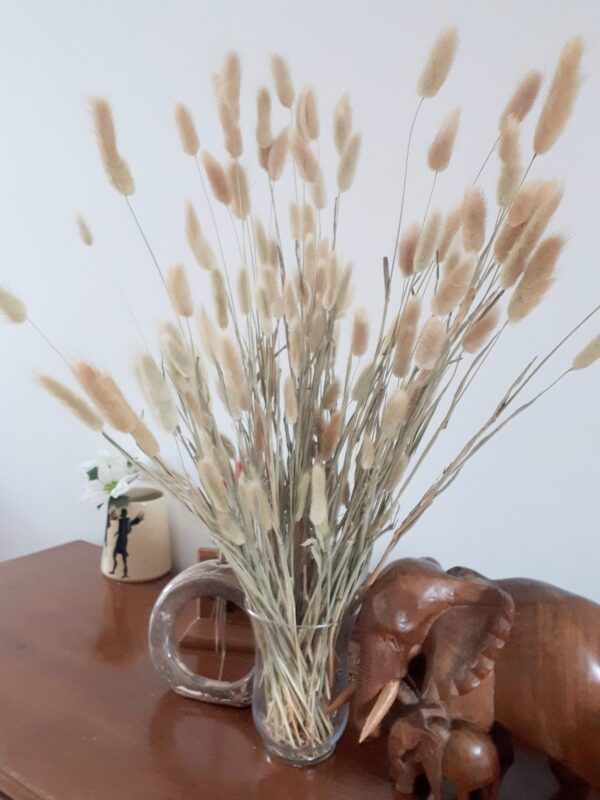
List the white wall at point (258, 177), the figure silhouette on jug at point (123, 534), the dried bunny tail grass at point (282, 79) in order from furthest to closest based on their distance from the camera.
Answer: the figure silhouette on jug at point (123, 534), the white wall at point (258, 177), the dried bunny tail grass at point (282, 79)

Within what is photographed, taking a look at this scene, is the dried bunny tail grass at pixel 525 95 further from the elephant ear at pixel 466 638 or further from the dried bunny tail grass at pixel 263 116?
the elephant ear at pixel 466 638

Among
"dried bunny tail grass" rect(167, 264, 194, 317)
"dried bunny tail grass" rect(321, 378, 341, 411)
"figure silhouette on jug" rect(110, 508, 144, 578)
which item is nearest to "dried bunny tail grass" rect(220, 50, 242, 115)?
"dried bunny tail grass" rect(167, 264, 194, 317)

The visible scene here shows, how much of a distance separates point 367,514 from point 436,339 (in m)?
0.17

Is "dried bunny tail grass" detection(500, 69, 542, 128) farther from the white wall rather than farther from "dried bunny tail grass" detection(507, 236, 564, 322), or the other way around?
the white wall

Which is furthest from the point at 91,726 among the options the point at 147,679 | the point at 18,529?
the point at 18,529

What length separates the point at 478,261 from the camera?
505 mm

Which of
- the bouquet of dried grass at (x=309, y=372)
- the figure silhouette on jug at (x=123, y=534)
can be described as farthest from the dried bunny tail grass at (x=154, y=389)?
the figure silhouette on jug at (x=123, y=534)

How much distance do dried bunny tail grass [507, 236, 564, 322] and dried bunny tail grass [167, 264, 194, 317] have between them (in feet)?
0.77

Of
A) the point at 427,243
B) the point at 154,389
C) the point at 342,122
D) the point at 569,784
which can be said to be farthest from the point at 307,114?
the point at 569,784

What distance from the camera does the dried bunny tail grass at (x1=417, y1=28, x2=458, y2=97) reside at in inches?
18.1

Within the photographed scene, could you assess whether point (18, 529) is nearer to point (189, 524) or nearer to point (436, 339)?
point (189, 524)

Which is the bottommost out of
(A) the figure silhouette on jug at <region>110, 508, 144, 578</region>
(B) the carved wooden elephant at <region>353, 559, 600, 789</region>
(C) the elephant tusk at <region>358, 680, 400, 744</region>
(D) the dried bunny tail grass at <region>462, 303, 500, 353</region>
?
(A) the figure silhouette on jug at <region>110, 508, 144, 578</region>

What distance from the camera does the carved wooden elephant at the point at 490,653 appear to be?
0.53 meters

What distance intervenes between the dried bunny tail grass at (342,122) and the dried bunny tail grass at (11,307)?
27 cm
